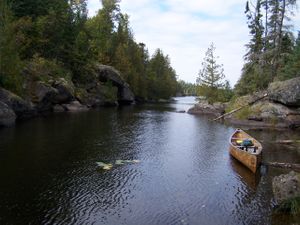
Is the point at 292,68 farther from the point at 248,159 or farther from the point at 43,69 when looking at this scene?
the point at 43,69

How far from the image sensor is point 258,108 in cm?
5553

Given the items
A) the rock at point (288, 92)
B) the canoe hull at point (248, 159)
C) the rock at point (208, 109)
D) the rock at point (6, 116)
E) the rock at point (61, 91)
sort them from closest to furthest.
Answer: the canoe hull at point (248, 159), the rock at point (6, 116), the rock at point (288, 92), the rock at point (61, 91), the rock at point (208, 109)

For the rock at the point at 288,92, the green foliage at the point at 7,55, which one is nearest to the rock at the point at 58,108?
the green foliage at the point at 7,55

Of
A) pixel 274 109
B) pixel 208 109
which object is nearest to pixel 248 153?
pixel 274 109

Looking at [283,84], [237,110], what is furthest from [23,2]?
[283,84]

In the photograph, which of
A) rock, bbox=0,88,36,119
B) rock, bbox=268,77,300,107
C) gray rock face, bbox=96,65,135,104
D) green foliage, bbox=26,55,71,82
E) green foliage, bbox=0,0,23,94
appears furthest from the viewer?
gray rock face, bbox=96,65,135,104

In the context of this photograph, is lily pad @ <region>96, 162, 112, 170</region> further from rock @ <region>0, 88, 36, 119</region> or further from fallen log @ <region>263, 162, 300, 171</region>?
rock @ <region>0, 88, 36, 119</region>

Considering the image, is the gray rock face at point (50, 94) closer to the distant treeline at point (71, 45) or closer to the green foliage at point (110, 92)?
the distant treeline at point (71, 45)

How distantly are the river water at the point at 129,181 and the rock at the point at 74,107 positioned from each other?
29421 millimetres

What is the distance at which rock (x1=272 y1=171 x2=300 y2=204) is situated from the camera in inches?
680

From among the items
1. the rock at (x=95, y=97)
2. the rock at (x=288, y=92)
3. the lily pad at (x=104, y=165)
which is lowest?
the lily pad at (x=104, y=165)

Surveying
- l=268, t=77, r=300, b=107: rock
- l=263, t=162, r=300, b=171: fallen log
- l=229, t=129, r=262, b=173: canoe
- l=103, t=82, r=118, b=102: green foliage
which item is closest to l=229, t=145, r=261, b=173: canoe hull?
l=229, t=129, r=262, b=173: canoe

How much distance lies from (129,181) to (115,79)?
71862 millimetres

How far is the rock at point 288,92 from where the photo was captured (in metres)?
49.4
